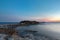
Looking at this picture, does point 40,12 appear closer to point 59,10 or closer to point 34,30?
point 59,10

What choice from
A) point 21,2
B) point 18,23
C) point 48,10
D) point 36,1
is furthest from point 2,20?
point 48,10

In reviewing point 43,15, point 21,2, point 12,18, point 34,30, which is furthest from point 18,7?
point 34,30

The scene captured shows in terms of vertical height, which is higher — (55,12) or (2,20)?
(55,12)

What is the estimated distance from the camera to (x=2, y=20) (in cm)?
222

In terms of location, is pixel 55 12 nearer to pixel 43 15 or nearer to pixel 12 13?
pixel 43 15

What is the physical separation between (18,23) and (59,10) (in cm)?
112

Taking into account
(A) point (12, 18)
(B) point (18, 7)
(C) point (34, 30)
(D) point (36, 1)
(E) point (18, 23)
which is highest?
(D) point (36, 1)

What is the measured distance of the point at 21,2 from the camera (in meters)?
2.19

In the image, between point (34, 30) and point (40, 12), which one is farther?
point (34, 30)

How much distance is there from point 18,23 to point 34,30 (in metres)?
0.64

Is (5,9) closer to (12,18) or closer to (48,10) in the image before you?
(12,18)

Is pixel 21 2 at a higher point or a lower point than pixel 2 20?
higher

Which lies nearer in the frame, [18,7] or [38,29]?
[18,7]

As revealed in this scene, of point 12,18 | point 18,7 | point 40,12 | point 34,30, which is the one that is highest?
point 18,7
